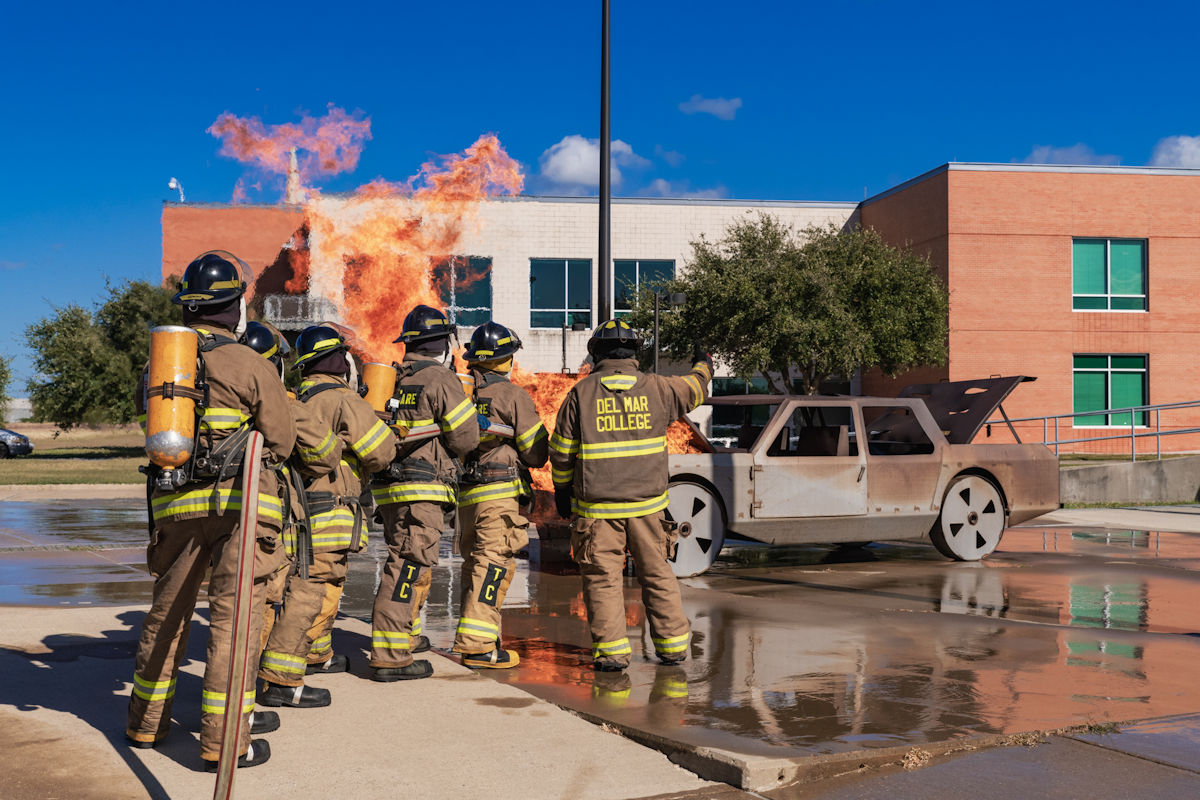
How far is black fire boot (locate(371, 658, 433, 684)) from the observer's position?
568 cm

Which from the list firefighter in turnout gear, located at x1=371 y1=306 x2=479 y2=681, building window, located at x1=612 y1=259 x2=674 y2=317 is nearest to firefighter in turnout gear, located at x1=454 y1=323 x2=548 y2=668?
firefighter in turnout gear, located at x1=371 y1=306 x2=479 y2=681

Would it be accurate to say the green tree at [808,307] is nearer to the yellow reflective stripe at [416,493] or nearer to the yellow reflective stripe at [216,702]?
the yellow reflective stripe at [416,493]

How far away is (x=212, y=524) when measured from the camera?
4.30m

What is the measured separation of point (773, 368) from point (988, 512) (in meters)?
17.9

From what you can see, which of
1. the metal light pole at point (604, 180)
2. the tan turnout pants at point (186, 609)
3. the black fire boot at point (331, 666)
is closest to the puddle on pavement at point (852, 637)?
the black fire boot at point (331, 666)

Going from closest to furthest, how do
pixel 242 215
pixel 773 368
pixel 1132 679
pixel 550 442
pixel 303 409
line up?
pixel 303 409, pixel 1132 679, pixel 550 442, pixel 773 368, pixel 242 215

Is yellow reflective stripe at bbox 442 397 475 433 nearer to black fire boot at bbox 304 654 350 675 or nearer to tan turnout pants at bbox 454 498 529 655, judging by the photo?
tan turnout pants at bbox 454 498 529 655

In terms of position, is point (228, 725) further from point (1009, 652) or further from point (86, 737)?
point (1009, 652)

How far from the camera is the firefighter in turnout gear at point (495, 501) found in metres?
6.05

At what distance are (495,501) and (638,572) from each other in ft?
2.95

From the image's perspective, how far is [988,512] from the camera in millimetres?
11070

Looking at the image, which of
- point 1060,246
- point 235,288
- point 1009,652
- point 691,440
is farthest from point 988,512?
point 1060,246

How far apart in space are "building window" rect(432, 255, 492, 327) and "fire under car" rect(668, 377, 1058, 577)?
23.4 metres

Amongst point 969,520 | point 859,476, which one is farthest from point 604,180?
point 969,520
